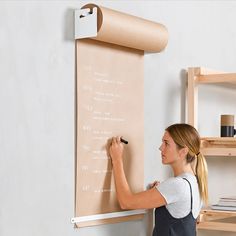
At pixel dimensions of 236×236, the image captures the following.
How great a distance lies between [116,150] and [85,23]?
500 mm

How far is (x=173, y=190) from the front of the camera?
2.38m

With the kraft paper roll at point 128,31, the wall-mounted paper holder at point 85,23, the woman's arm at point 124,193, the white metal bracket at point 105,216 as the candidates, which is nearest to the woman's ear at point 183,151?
the woman's arm at point 124,193

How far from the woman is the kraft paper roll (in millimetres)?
353

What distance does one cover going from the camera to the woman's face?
8.09 feet

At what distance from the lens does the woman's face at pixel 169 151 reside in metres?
2.46

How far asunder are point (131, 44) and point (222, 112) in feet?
3.41

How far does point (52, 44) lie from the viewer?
2.17 metres

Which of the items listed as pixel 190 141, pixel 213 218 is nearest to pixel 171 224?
pixel 190 141

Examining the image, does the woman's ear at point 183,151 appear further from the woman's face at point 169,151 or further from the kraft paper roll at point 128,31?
the kraft paper roll at point 128,31

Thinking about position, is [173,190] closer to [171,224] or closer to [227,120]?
[171,224]

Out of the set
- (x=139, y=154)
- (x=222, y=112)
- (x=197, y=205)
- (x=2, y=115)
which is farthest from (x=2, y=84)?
(x=222, y=112)

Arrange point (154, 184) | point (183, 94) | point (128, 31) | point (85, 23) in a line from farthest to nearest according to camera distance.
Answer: point (183, 94), point (154, 184), point (128, 31), point (85, 23)

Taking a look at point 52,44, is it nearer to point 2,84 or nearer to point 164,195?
point 2,84

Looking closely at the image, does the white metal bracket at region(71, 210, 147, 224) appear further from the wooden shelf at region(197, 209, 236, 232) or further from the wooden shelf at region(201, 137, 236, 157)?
the wooden shelf at region(201, 137, 236, 157)
